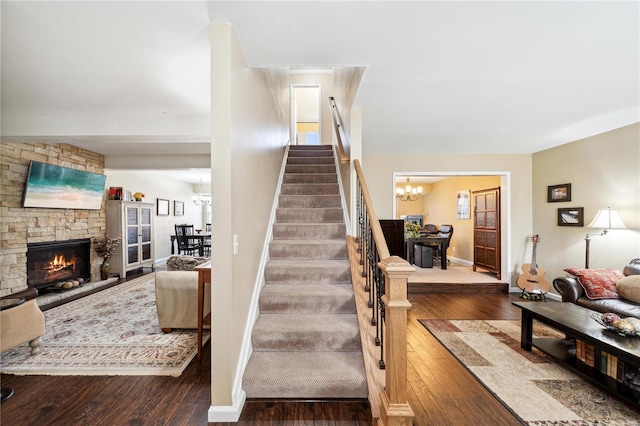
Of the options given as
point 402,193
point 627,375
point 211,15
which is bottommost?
point 627,375

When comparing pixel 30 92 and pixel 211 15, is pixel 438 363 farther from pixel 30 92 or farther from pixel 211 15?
pixel 30 92

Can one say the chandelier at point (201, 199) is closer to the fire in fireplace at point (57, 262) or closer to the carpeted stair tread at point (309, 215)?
the fire in fireplace at point (57, 262)

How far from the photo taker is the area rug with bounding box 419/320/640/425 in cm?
196

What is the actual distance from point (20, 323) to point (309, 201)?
10.4ft

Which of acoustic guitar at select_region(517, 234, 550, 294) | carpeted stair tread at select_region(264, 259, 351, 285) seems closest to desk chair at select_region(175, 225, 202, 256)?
carpeted stair tread at select_region(264, 259, 351, 285)

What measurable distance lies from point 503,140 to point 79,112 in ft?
20.0

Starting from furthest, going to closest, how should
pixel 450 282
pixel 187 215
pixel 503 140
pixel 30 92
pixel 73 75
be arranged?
pixel 187 215 → pixel 450 282 → pixel 503 140 → pixel 30 92 → pixel 73 75

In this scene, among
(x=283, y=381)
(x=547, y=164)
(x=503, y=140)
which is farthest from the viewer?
(x=547, y=164)

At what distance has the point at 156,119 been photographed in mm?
3805

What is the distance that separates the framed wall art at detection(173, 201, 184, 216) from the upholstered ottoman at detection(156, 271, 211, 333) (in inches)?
270

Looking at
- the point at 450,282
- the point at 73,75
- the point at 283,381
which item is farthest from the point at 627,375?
the point at 73,75

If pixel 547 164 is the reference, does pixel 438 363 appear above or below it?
below

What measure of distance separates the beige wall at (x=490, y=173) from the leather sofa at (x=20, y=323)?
15.5ft

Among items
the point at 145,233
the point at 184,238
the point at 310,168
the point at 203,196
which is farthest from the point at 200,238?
the point at 310,168
